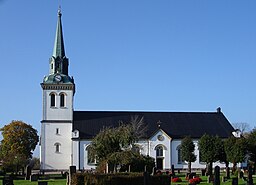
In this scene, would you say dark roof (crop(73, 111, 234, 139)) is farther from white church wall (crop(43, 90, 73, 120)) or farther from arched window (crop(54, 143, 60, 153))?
arched window (crop(54, 143, 60, 153))

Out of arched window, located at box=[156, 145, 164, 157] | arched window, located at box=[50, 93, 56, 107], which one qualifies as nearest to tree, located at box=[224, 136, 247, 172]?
arched window, located at box=[156, 145, 164, 157]

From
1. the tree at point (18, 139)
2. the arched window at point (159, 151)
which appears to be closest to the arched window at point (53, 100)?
the tree at point (18, 139)

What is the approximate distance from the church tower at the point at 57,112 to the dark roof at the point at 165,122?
2.10m

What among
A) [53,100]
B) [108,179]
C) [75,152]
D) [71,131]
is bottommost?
[108,179]

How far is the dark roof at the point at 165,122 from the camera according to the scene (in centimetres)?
6869

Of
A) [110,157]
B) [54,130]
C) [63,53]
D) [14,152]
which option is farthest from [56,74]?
[110,157]

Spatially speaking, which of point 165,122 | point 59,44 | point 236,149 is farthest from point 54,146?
point 236,149

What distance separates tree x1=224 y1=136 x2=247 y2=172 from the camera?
52812mm

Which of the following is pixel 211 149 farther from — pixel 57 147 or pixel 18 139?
pixel 18 139

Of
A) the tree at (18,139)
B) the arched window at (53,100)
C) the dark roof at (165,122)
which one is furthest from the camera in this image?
the tree at (18,139)

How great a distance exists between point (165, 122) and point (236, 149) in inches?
776

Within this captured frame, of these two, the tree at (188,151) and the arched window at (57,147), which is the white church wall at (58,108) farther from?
the tree at (188,151)

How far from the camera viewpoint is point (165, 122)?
71.6 metres

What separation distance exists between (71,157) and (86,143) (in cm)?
279
